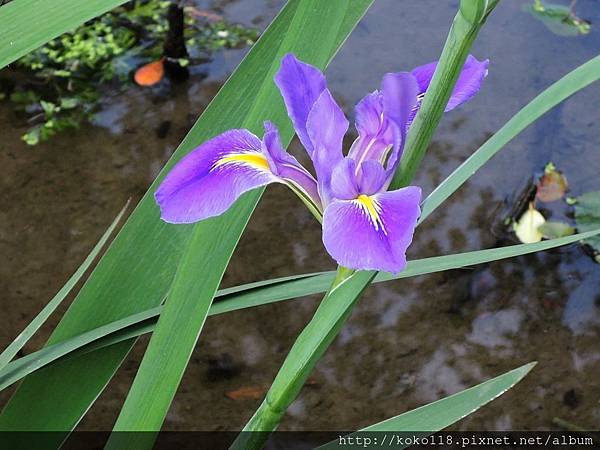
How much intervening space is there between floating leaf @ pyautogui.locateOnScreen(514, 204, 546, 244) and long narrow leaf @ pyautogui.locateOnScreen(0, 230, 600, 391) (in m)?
0.82

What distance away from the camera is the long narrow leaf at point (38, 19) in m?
0.80

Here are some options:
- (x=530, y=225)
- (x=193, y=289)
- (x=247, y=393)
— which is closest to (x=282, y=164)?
(x=193, y=289)

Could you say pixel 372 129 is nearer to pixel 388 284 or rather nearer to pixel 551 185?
pixel 388 284

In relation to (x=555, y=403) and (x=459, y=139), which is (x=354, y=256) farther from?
(x=459, y=139)

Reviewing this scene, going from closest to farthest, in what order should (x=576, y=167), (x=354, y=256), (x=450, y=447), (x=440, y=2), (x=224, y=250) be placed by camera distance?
(x=354, y=256), (x=224, y=250), (x=450, y=447), (x=576, y=167), (x=440, y=2)

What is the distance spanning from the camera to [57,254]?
5.39 feet

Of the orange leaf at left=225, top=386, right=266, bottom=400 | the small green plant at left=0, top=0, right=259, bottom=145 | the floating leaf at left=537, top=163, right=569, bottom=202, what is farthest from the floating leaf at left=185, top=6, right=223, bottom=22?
the orange leaf at left=225, top=386, right=266, bottom=400

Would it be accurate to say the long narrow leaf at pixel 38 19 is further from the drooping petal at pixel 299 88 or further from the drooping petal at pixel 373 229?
the drooping petal at pixel 373 229

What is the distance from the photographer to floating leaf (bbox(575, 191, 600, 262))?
1.65 m

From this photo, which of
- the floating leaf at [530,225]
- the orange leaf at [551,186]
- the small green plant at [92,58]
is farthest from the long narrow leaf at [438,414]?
the small green plant at [92,58]

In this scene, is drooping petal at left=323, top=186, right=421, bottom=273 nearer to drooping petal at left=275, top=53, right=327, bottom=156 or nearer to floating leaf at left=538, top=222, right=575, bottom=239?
drooping petal at left=275, top=53, right=327, bottom=156

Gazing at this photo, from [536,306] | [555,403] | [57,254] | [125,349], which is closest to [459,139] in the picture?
[536,306]

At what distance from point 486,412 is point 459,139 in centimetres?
70

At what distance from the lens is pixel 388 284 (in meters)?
1.61
